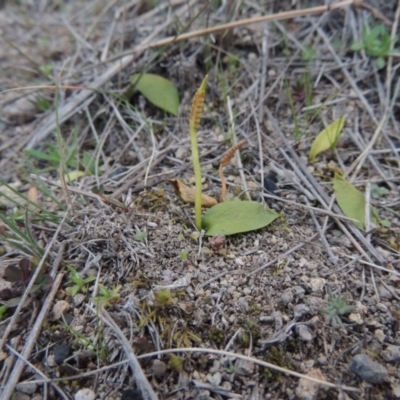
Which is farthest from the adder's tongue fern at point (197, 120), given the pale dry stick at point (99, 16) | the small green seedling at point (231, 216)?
the pale dry stick at point (99, 16)

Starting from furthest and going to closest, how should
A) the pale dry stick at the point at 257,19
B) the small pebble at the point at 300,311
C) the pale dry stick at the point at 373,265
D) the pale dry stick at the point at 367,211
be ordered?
the pale dry stick at the point at 257,19
the pale dry stick at the point at 367,211
the pale dry stick at the point at 373,265
the small pebble at the point at 300,311

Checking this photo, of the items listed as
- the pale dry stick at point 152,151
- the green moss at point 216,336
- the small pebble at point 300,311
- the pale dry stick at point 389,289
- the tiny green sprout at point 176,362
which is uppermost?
the pale dry stick at point 152,151

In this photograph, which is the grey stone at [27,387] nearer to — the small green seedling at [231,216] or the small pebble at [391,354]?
the small green seedling at [231,216]

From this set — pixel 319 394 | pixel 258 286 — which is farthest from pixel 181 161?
pixel 319 394

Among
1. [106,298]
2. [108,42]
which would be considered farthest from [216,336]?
[108,42]

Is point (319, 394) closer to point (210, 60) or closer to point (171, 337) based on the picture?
point (171, 337)

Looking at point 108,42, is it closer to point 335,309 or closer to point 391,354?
point 335,309

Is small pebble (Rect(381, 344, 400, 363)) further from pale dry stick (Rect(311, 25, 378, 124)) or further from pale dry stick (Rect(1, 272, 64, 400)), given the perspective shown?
pale dry stick (Rect(311, 25, 378, 124))
